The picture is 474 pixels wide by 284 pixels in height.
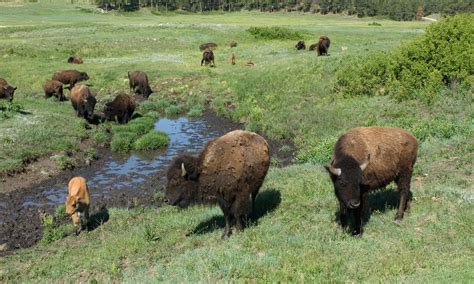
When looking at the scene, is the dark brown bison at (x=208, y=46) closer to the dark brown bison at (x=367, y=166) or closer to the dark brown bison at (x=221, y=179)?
the dark brown bison at (x=221, y=179)

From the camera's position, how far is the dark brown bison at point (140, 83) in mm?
31984

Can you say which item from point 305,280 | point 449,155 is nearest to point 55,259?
point 305,280

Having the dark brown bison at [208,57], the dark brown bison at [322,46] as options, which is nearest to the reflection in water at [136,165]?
the dark brown bison at [208,57]

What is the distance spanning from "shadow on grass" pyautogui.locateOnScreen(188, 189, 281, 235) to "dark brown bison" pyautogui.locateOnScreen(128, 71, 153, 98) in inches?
807

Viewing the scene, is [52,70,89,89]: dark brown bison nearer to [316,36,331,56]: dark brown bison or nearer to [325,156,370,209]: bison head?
[316,36,331,56]: dark brown bison

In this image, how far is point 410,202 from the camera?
1120 cm

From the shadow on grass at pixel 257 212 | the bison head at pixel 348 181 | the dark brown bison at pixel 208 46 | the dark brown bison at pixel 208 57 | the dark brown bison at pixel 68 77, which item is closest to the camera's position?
the bison head at pixel 348 181

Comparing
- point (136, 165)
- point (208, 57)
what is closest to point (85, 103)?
point (136, 165)

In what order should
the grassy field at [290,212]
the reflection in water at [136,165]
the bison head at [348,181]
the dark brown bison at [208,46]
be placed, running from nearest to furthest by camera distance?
the grassy field at [290,212], the bison head at [348,181], the reflection in water at [136,165], the dark brown bison at [208,46]

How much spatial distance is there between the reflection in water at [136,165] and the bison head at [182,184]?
6.32 metres

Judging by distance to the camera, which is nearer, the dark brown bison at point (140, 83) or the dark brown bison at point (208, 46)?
the dark brown bison at point (140, 83)

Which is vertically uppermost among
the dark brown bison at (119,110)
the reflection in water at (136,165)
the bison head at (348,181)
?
the bison head at (348,181)

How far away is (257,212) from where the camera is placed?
12.0m

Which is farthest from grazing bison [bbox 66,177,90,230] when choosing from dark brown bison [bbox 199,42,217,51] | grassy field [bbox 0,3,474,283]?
dark brown bison [bbox 199,42,217,51]
